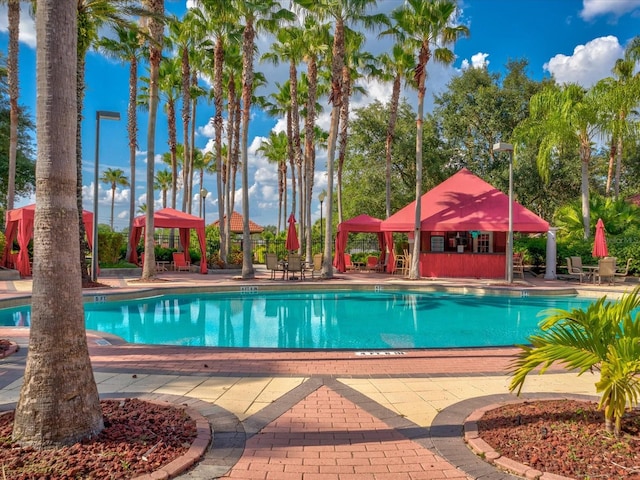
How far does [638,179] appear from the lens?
30500mm

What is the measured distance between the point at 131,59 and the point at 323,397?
73.3ft

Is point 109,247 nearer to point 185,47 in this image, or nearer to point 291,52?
point 185,47

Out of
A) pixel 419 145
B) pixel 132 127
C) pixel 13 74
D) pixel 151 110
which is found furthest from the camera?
pixel 132 127

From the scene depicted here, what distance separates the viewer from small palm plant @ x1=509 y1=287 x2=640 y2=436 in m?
2.88

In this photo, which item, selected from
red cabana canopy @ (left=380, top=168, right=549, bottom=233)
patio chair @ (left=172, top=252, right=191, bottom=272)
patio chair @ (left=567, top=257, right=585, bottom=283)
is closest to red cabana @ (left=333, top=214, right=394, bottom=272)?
red cabana canopy @ (left=380, top=168, right=549, bottom=233)

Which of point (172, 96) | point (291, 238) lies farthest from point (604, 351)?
point (172, 96)

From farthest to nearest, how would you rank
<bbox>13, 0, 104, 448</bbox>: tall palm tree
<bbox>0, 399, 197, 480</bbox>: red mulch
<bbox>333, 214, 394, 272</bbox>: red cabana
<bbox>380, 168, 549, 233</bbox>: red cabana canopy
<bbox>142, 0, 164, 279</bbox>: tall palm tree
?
<bbox>333, 214, 394, 272</bbox>: red cabana
<bbox>380, 168, 549, 233</bbox>: red cabana canopy
<bbox>142, 0, 164, 279</bbox>: tall palm tree
<bbox>13, 0, 104, 448</bbox>: tall palm tree
<bbox>0, 399, 197, 480</bbox>: red mulch

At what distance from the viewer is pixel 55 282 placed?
3.02m

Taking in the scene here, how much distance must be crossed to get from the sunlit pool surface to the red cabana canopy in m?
3.80

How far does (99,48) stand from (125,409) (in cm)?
2077

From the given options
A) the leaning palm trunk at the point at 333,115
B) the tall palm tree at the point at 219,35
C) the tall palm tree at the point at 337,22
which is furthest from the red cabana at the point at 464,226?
the tall palm tree at the point at 219,35

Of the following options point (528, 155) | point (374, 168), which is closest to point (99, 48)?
point (374, 168)

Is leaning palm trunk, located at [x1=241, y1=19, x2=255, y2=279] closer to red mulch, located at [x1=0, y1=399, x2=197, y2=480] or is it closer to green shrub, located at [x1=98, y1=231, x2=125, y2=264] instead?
green shrub, located at [x1=98, y1=231, x2=125, y2=264]

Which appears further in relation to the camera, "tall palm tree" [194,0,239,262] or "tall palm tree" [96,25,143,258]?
"tall palm tree" [96,25,143,258]
